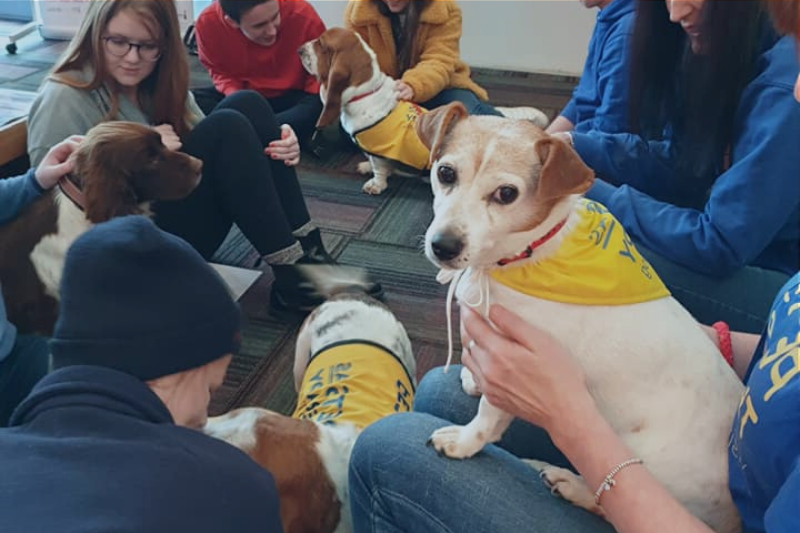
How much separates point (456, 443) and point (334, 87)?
8.31 feet

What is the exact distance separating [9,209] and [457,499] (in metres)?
1.51

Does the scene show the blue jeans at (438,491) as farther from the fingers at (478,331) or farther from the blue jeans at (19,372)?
the blue jeans at (19,372)

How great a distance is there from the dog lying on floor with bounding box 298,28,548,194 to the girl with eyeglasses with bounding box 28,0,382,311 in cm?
89

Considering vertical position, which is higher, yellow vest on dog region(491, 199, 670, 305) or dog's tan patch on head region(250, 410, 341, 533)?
yellow vest on dog region(491, 199, 670, 305)

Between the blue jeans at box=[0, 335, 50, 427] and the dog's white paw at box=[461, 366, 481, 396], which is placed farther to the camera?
the blue jeans at box=[0, 335, 50, 427]

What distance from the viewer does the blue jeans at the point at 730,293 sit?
5.46 feet

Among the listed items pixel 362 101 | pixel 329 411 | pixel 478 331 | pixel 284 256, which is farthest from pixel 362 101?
pixel 478 331

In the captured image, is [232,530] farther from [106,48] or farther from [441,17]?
[441,17]

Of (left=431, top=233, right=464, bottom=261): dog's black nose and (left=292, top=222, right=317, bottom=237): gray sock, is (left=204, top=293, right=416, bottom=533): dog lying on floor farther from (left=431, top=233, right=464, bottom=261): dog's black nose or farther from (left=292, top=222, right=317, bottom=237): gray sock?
(left=292, top=222, right=317, bottom=237): gray sock

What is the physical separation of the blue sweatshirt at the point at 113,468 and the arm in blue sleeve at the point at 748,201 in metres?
1.17

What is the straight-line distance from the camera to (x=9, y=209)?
6.46ft

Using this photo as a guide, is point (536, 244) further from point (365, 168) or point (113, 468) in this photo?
point (365, 168)

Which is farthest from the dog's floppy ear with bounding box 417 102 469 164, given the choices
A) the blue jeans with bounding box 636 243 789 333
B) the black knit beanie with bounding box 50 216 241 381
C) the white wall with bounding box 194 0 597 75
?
the white wall with bounding box 194 0 597 75

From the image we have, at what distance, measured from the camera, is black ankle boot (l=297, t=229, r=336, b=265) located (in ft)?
8.67
